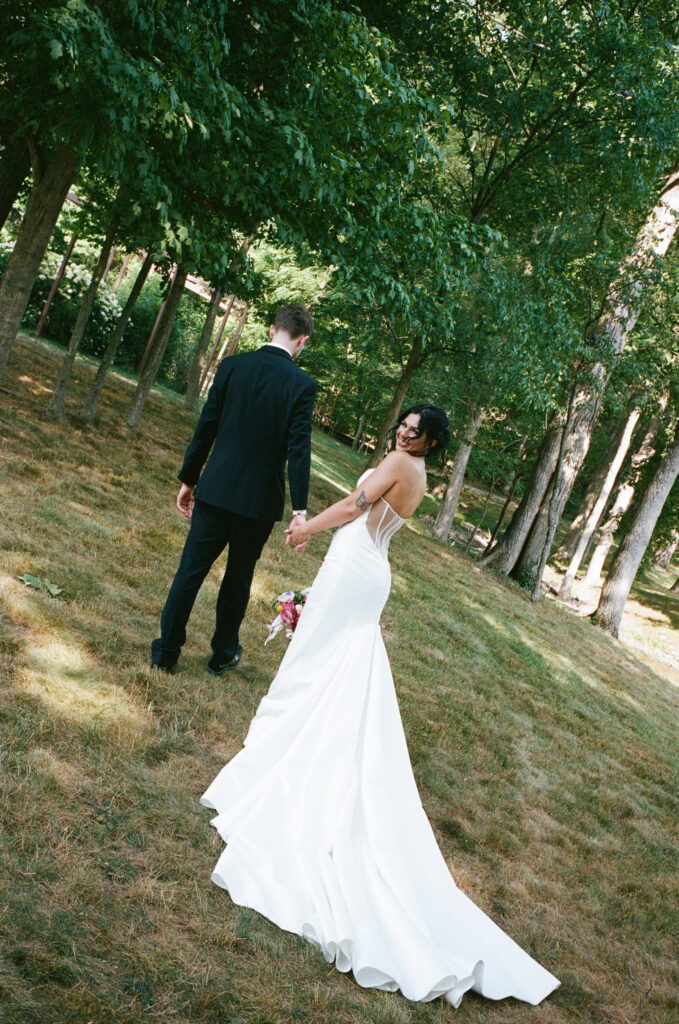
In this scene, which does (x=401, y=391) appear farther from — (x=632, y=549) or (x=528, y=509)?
(x=632, y=549)

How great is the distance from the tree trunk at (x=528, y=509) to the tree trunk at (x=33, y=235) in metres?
10.8

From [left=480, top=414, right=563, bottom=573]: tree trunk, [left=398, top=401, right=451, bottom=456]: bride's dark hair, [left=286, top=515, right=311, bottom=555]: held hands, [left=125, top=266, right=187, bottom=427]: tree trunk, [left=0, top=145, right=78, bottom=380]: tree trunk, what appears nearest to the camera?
[left=398, top=401, right=451, bottom=456]: bride's dark hair

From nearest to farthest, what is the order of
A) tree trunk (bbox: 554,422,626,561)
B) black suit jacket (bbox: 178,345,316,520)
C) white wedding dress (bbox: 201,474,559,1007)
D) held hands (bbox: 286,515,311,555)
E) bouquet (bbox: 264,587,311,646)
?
white wedding dress (bbox: 201,474,559,1007) < held hands (bbox: 286,515,311,555) < black suit jacket (bbox: 178,345,316,520) < bouquet (bbox: 264,587,311,646) < tree trunk (bbox: 554,422,626,561)

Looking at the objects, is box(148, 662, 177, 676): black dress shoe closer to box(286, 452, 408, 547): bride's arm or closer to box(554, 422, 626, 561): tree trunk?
box(286, 452, 408, 547): bride's arm

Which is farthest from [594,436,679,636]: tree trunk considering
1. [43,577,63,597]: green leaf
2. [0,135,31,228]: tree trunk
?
[0,135,31,228]: tree trunk

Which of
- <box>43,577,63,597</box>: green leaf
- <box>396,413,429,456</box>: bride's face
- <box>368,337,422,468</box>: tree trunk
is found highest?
<box>368,337,422,468</box>: tree trunk

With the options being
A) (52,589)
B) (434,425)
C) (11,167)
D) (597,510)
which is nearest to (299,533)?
(434,425)

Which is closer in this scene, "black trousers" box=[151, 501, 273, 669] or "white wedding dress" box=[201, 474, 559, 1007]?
"white wedding dress" box=[201, 474, 559, 1007]

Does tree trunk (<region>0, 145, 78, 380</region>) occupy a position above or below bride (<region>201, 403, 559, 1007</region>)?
above

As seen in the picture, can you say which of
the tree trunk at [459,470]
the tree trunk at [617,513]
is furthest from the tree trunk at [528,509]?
the tree trunk at [617,513]

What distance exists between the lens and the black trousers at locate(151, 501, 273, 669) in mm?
4188

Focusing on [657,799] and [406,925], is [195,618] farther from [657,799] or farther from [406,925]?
[657,799]

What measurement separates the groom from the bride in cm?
48

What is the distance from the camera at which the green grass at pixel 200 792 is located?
2367mm
